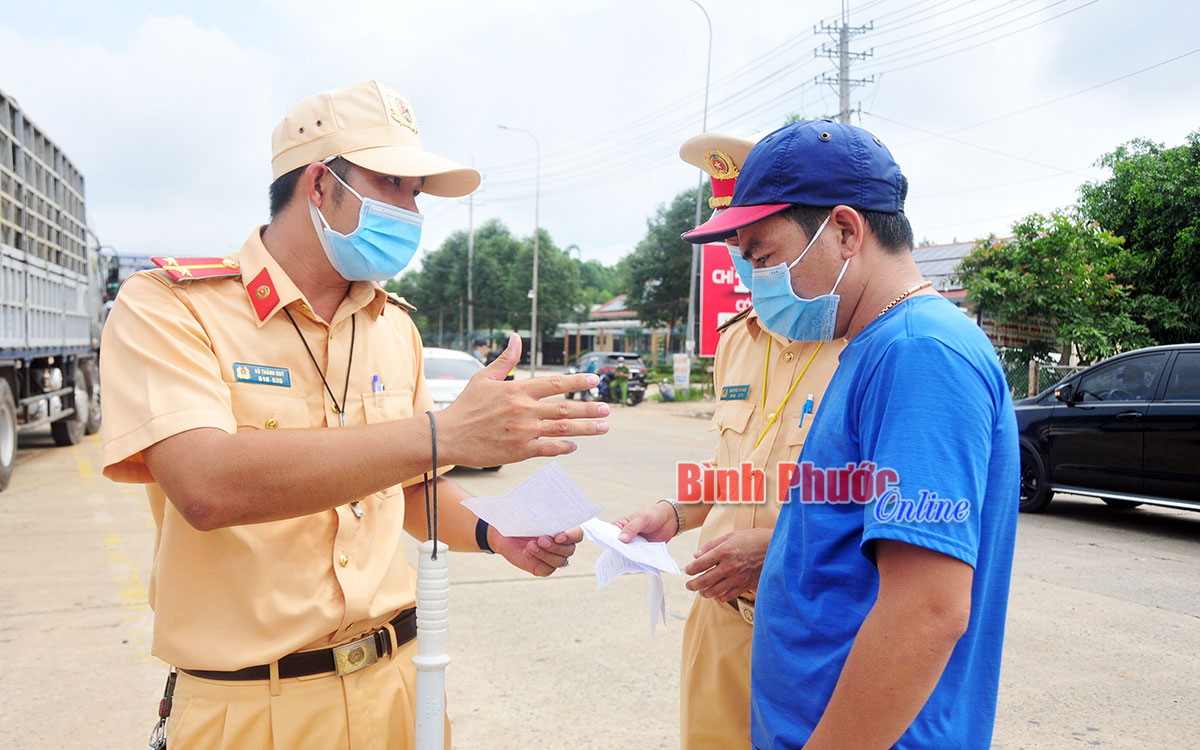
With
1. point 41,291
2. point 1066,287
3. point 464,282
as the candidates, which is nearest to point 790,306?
point 41,291

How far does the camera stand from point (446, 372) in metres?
10.7

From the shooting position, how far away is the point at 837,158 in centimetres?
146

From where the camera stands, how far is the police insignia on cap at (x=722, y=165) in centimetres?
261

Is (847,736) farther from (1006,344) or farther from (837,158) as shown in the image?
(1006,344)

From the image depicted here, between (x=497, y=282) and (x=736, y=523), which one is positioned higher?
(x=497, y=282)

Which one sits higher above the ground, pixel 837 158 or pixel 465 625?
pixel 837 158

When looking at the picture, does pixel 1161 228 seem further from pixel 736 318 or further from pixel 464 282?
pixel 464 282

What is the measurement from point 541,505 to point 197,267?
2.95 feet

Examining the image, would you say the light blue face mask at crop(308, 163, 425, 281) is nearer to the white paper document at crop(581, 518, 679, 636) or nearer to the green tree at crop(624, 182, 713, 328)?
the white paper document at crop(581, 518, 679, 636)

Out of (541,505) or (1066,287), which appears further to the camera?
(1066,287)

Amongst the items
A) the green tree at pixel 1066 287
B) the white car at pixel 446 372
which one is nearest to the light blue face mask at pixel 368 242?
the white car at pixel 446 372

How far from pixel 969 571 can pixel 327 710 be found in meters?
1.30

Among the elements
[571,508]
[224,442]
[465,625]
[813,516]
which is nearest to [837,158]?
[813,516]

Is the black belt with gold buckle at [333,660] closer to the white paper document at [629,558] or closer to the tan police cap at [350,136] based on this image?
the white paper document at [629,558]
